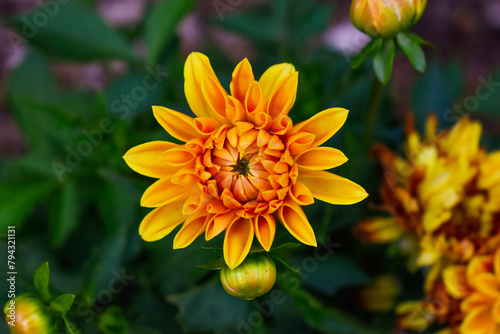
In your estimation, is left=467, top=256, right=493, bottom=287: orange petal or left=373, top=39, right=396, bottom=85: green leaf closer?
left=373, top=39, right=396, bottom=85: green leaf

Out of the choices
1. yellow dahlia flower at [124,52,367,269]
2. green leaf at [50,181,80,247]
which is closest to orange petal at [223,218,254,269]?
yellow dahlia flower at [124,52,367,269]

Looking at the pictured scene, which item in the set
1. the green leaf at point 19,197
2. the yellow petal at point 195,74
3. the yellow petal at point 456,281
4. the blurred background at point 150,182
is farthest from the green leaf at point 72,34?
the yellow petal at point 456,281

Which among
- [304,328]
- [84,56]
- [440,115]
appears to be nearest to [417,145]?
[440,115]

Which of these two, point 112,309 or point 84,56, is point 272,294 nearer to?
point 112,309

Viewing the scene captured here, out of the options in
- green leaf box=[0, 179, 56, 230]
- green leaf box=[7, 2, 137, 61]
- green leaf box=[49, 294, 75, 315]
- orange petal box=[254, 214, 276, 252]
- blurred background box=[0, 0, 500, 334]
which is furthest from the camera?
green leaf box=[7, 2, 137, 61]

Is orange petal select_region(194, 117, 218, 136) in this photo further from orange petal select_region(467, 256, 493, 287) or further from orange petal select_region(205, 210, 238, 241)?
orange petal select_region(467, 256, 493, 287)

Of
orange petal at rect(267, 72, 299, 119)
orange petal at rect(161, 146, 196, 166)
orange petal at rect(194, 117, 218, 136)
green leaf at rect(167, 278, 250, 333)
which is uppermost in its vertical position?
orange petal at rect(267, 72, 299, 119)
